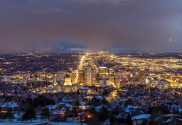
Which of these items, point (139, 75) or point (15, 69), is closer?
point (139, 75)

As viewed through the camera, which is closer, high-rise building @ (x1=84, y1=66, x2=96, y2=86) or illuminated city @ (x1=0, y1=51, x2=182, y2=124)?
illuminated city @ (x1=0, y1=51, x2=182, y2=124)

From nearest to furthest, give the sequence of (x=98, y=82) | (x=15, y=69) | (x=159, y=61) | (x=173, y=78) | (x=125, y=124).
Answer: (x=125, y=124) → (x=98, y=82) → (x=173, y=78) → (x=15, y=69) → (x=159, y=61)

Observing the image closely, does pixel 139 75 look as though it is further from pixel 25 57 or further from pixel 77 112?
pixel 77 112

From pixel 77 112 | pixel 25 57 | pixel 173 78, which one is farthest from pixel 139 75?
pixel 77 112

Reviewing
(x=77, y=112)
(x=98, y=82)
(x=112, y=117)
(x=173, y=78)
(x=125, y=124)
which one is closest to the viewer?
(x=125, y=124)

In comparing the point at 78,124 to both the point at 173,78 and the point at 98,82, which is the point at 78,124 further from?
the point at 173,78

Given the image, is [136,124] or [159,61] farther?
[159,61]

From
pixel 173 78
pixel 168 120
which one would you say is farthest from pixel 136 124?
pixel 173 78

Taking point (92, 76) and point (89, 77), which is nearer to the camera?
point (89, 77)

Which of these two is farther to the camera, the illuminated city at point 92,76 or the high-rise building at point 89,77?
the high-rise building at point 89,77
